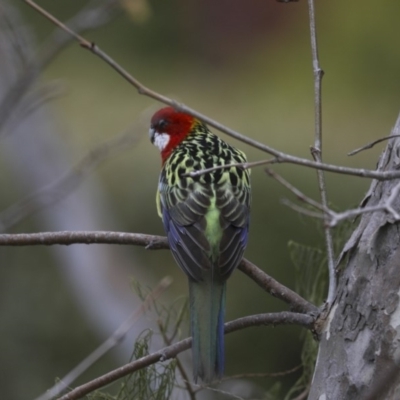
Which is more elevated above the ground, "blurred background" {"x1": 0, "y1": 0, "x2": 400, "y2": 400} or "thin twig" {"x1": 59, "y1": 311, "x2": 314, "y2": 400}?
"blurred background" {"x1": 0, "y1": 0, "x2": 400, "y2": 400}

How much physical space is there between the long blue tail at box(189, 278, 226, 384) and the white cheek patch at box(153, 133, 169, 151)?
803 millimetres

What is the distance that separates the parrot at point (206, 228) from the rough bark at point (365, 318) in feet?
1.00

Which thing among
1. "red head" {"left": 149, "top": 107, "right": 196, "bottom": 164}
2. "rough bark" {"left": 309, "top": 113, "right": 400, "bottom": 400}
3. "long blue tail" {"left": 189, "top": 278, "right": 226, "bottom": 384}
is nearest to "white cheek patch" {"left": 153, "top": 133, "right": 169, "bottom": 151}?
"red head" {"left": 149, "top": 107, "right": 196, "bottom": 164}

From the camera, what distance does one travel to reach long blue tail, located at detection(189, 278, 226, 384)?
5.71 feet

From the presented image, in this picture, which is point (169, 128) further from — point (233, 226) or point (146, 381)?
point (146, 381)

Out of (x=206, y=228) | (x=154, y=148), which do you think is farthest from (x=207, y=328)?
(x=154, y=148)

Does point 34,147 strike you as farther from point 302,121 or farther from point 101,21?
point 101,21

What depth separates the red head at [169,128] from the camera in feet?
8.50

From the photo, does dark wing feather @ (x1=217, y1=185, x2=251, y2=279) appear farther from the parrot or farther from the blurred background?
the blurred background

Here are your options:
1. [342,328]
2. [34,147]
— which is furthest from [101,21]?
[34,147]

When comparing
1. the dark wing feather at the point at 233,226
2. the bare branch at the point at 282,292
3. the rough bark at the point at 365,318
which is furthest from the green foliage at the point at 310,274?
the rough bark at the point at 365,318

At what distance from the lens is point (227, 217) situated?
202 cm

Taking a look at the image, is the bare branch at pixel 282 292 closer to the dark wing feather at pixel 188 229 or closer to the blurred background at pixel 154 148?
the dark wing feather at pixel 188 229

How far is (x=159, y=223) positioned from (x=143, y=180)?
1.64 feet
